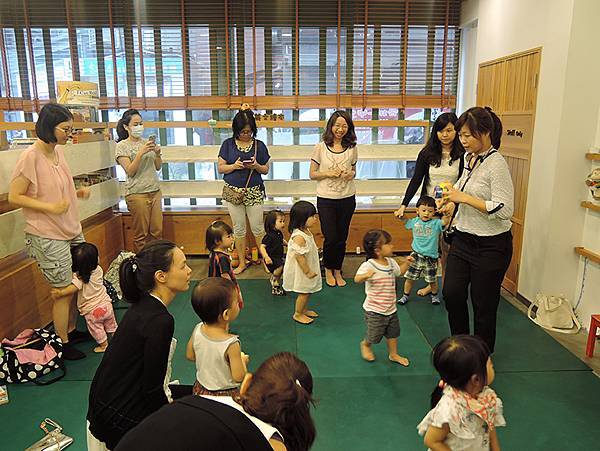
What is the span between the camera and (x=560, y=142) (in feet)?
12.1

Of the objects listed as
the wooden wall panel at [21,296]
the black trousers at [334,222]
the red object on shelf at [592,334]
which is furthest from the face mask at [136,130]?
the red object on shelf at [592,334]

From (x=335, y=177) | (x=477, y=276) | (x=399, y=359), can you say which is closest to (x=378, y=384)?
(x=399, y=359)

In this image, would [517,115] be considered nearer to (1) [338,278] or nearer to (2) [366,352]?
(1) [338,278]

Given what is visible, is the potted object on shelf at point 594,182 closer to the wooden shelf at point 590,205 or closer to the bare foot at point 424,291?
the wooden shelf at point 590,205

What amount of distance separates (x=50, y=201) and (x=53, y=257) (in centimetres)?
36

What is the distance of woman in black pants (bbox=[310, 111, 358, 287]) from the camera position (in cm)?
442

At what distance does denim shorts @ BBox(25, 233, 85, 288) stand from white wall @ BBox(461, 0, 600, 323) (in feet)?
11.7

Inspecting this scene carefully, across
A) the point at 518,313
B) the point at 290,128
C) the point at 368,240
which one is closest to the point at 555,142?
the point at 518,313

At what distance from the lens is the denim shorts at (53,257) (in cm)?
312

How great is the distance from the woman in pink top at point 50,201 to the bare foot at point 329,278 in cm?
227

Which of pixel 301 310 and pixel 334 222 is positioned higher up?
pixel 334 222

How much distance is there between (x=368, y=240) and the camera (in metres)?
3.07

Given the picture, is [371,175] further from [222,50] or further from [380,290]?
[380,290]

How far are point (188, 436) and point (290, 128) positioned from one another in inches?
210
